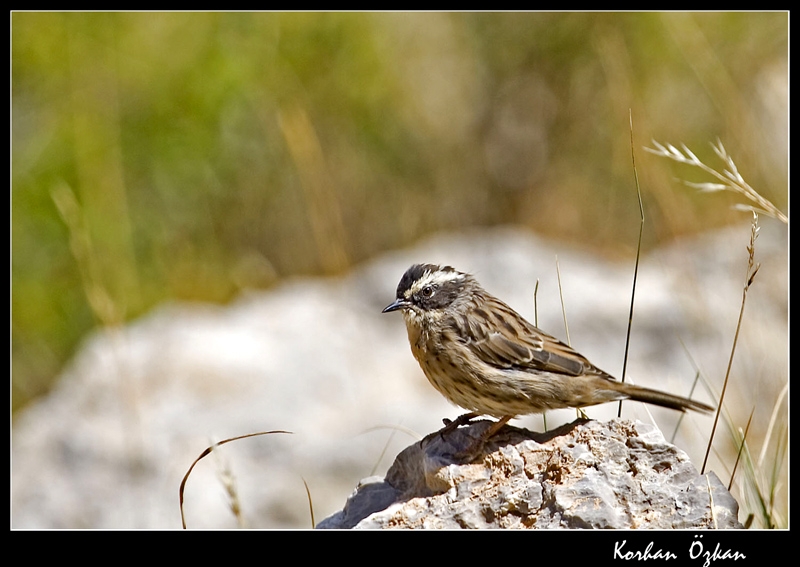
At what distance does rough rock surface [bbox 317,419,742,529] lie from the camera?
3.41m

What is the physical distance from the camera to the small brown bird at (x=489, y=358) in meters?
4.25

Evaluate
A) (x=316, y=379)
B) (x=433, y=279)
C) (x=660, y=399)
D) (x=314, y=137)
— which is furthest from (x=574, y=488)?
(x=314, y=137)

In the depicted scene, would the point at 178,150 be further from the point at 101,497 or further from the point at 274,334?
the point at 101,497

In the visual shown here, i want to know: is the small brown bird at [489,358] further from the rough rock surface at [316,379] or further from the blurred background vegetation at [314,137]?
the blurred background vegetation at [314,137]

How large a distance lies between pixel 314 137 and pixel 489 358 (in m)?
5.92

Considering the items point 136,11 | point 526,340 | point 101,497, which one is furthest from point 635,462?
point 136,11

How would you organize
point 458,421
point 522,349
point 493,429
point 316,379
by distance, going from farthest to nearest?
point 316,379 → point 522,349 → point 458,421 → point 493,429

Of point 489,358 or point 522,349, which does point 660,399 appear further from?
point 489,358

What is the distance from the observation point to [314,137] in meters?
9.94

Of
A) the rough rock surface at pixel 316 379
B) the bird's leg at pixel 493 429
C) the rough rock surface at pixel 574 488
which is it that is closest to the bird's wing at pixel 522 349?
the bird's leg at pixel 493 429

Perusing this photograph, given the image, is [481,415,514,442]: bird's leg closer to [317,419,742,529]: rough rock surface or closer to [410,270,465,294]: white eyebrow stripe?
[317,419,742,529]: rough rock surface

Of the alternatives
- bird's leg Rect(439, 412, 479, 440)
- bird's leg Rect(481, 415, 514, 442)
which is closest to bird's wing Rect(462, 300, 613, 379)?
bird's leg Rect(439, 412, 479, 440)

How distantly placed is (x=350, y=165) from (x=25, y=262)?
367 centimetres

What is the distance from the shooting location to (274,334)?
7742mm
